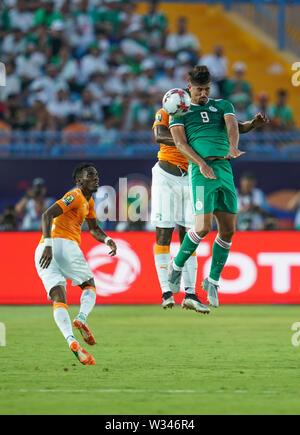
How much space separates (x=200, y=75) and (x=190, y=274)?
2460mm

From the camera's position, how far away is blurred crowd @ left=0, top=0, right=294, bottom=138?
20906mm

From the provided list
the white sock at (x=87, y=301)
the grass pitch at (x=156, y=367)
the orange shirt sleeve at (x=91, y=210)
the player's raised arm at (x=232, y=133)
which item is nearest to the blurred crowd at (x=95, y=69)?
the grass pitch at (x=156, y=367)

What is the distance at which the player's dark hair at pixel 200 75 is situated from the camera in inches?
387

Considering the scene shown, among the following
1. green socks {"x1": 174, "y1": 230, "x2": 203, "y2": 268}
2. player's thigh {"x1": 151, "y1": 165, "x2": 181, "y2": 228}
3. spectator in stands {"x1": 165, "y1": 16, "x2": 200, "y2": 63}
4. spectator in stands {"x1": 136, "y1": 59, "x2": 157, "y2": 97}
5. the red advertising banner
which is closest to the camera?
green socks {"x1": 174, "y1": 230, "x2": 203, "y2": 268}

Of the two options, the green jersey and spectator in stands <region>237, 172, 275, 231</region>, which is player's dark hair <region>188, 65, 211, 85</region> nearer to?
the green jersey

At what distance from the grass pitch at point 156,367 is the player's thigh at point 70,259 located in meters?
1.01

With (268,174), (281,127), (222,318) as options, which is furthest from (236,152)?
(281,127)

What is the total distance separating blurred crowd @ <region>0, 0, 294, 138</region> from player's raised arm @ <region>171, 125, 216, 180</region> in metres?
9.74

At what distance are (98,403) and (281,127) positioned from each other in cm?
1390

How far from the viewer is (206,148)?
10008 mm

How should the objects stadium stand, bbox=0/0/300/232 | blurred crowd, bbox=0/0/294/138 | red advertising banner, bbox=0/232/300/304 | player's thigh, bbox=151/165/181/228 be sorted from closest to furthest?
1. player's thigh, bbox=151/165/181/228
2. red advertising banner, bbox=0/232/300/304
3. stadium stand, bbox=0/0/300/232
4. blurred crowd, bbox=0/0/294/138

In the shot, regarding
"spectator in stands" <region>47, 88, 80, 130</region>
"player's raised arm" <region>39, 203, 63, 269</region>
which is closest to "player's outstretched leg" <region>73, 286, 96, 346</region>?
"player's raised arm" <region>39, 203, 63, 269</region>

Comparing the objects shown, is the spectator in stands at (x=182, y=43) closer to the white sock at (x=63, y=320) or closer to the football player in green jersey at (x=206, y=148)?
the football player in green jersey at (x=206, y=148)

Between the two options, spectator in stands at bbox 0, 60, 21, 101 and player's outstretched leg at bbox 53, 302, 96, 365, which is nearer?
player's outstretched leg at bbox 53, 302, 96, 365
